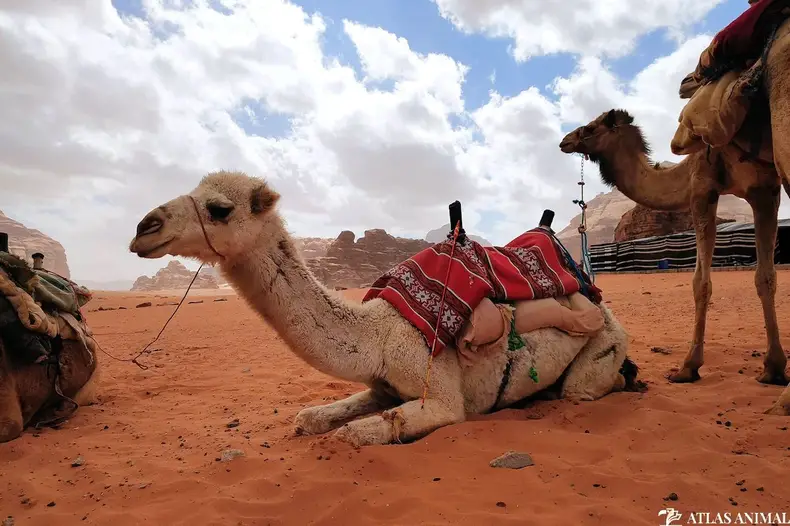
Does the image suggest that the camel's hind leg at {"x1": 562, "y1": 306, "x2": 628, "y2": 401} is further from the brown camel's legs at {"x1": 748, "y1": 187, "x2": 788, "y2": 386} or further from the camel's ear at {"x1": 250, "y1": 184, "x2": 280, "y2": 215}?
the camel's ear at {"x1": 250, "y1": 184, "x2": 280, "y2": 215}

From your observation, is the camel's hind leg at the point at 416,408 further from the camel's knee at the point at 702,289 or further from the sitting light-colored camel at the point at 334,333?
the camel's knee at the point at 702,289

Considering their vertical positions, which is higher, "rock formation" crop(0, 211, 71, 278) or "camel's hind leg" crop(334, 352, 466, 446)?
"rock formation" crop(0, 211, 71, 278)

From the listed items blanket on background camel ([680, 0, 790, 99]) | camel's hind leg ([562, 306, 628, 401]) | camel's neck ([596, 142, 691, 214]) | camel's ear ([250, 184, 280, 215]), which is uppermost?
blanket on background camel ([680, 0, 790, 99])

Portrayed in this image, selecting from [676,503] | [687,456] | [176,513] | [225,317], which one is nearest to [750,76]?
[687,456]

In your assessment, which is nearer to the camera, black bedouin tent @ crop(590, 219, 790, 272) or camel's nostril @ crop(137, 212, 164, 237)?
camel's nostril @ crop(137, 212, 164, 237)

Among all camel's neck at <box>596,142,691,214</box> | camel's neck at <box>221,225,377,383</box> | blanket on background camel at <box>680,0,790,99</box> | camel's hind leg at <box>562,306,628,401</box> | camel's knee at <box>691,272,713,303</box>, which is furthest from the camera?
camel's neck at <box>596,142,691,214</box>

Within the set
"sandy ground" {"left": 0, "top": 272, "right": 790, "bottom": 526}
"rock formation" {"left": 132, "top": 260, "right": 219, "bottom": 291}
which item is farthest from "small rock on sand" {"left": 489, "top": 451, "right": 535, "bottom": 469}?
"rock formation" {"left": 132, "top": 260, "right": 219, "bottom": 291}

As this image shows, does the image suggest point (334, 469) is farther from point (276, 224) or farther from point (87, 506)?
point (276, 224)

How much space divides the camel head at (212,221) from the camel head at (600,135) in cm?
415

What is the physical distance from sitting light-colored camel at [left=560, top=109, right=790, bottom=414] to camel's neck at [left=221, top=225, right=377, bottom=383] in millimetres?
3349

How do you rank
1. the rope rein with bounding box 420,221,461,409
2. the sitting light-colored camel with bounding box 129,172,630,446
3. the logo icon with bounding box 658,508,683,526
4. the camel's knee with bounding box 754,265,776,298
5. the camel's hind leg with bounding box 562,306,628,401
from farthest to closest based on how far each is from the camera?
1. the camel's knee with bounding box 754,265,776,298
2. the camel's hind leg with bounding box 562,306,628,401
3. the rope rein with bounding box 420,221,461,409
4. the sitting light-colored camel with bounding box 129,172,630,446
5. the logo icon with bounding box 658,508,683,526

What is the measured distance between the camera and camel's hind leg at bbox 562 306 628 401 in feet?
13.7

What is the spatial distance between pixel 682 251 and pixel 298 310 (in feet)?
87.0

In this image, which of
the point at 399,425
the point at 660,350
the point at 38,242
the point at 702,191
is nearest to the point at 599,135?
the point at 702,191
